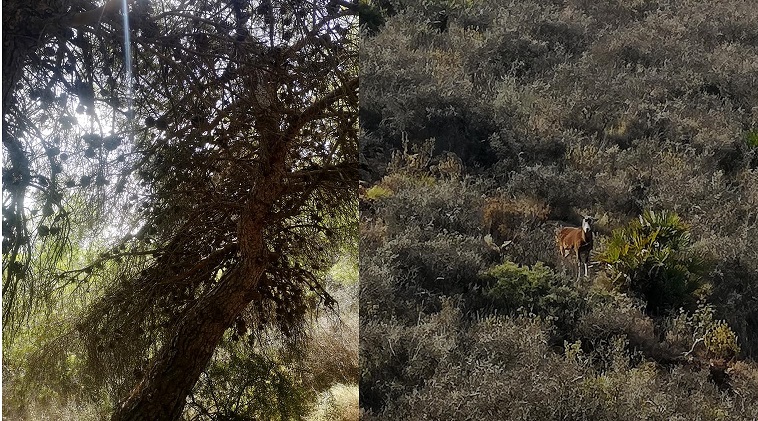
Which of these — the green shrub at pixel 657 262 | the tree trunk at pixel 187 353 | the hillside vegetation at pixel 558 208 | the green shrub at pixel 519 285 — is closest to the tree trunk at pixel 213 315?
the tree trunk at pixel 187 353

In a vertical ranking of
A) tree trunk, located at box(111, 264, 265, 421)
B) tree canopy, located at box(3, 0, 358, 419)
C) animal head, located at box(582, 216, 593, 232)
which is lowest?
tree trunk, located at box(111, 264, 265, 421)

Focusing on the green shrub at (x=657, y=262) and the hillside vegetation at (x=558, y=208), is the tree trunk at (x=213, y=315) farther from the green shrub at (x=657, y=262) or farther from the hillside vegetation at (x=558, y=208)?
the green shrub at (x=657, y=262)

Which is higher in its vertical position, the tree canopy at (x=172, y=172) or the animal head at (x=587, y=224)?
the tree canopy at (x=172, y=172)

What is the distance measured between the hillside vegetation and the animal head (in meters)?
0.01

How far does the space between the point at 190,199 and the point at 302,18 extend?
673 millimetres

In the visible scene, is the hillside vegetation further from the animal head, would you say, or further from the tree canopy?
the tree canopy

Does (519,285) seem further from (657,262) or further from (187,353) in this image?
(187,353)

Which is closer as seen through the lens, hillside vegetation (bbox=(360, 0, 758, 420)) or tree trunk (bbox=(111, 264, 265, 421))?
hillside vegetation (bbox=(360, 0, 758, 420))

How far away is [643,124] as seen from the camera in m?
1.39

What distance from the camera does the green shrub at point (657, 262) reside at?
1278 millimetres

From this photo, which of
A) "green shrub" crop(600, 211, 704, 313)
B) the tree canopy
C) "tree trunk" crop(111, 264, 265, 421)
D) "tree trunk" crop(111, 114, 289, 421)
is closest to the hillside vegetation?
"green shrub" crop(600, 211, 704, 313)

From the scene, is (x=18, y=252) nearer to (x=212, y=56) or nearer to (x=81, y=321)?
(x=81, y=321)

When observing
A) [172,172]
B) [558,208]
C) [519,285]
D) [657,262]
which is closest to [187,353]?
[172,172]

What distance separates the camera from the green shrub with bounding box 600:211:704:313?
1.28m
